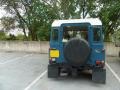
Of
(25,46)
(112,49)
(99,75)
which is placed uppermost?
(25,46)

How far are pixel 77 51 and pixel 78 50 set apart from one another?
51 millimetres

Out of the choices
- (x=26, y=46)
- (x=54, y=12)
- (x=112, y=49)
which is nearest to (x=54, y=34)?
(x=112, y=49)

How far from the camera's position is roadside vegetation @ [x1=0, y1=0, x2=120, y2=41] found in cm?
1953

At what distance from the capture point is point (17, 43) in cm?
2069

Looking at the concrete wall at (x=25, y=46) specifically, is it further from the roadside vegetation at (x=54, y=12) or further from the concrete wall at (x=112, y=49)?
the concrete wall at (x=112, y=49)

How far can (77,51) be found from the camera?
7785 mm

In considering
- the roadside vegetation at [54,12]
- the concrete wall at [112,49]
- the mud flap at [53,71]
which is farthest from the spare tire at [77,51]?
the roadside vegetation at [54,12]

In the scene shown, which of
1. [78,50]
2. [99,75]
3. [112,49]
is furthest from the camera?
[112,49]

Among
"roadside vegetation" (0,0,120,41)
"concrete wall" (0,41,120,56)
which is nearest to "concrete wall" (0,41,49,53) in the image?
"concrete wall" (0,41,120,56)

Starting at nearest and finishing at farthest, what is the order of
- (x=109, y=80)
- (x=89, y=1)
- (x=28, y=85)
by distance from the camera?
1. (x=28, y=85)
2. (x=109, y=80)
3. (x=89, y=1)

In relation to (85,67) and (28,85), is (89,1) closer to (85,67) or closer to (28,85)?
(85,67)

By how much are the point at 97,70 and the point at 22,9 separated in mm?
15946

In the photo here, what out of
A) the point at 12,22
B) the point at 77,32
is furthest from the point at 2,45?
the point at 77,32

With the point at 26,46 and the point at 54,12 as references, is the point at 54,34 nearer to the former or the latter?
the point at 54,12
